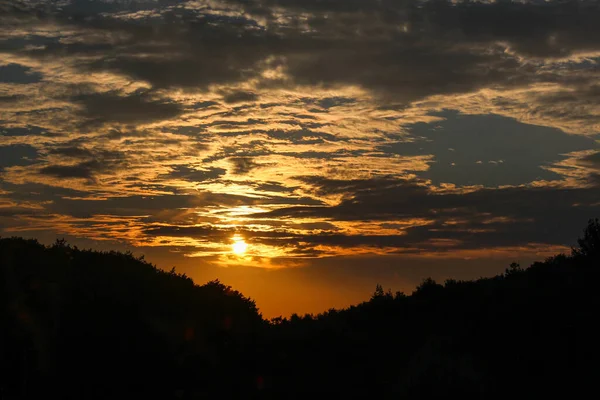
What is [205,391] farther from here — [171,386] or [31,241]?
[31,241]

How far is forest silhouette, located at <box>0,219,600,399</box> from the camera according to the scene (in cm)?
1861

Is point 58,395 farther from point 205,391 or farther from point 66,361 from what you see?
point 205,391

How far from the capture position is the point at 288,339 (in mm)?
22500

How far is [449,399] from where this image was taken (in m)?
18.5

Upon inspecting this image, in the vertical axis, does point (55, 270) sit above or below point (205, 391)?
above

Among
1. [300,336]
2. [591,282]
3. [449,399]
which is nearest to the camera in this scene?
[449,399]

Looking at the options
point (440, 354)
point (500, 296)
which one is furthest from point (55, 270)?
point (500, 296)

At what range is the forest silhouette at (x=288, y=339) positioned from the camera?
18.6m

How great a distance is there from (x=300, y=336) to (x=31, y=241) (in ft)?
32.0

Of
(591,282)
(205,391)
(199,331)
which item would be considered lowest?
(205,391)

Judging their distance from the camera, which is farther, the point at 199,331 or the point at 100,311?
the point at 199,331

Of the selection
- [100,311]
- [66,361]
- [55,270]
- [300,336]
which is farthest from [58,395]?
[300,336]

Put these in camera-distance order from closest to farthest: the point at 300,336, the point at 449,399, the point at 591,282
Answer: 1. the point at 449,399
2. the point at 591,282
3. the point at 300,336

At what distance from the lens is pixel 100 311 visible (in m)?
20.6
